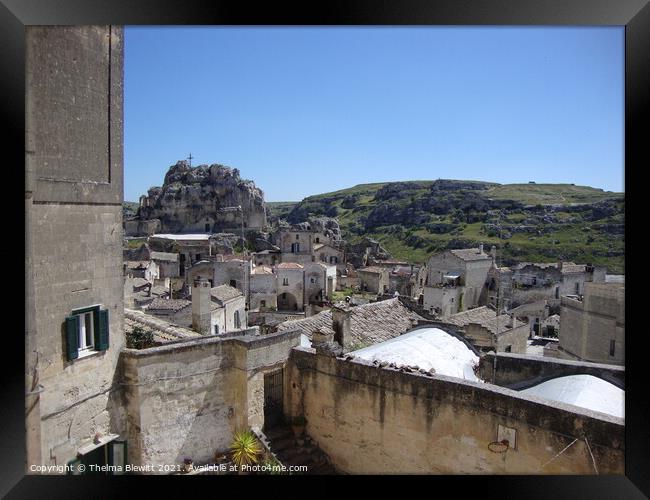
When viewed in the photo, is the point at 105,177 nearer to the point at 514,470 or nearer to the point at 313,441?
the point at 313,441

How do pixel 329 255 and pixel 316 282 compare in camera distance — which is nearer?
pixel 316 282

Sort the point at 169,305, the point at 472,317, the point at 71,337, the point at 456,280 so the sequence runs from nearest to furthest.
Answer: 1. the point at 71,337
2. the point at 472,317
3. the point at 169,305
4. the point at 456,280

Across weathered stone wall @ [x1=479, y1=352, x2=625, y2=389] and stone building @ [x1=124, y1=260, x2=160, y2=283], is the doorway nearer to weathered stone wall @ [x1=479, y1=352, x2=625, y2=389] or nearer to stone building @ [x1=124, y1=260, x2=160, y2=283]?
weathered stone wall @ [x1=479, y1=352, x2=625, y2=389]

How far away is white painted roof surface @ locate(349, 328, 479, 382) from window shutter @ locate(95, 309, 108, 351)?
3.61 meters

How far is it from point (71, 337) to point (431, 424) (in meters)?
4.49

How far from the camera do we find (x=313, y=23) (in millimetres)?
5070

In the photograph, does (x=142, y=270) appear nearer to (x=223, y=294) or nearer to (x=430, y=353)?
(x=223, y=294)

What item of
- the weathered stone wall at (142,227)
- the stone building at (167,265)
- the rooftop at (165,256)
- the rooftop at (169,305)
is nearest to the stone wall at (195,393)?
the rooftop at (169,305)

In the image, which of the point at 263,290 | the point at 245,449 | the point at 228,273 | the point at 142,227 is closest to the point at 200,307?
the point at 245,449

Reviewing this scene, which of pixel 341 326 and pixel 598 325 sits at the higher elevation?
pixel 341 326

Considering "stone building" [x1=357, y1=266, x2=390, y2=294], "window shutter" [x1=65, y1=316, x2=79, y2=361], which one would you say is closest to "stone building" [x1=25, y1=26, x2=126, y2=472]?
"window shutter" [x1=65, y1=316, x2=79, y2=361]

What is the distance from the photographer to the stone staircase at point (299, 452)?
7.04m

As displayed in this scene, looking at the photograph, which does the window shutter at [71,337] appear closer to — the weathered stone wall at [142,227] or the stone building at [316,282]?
the stone building at [316,282]

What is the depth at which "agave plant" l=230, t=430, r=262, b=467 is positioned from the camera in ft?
21.7
